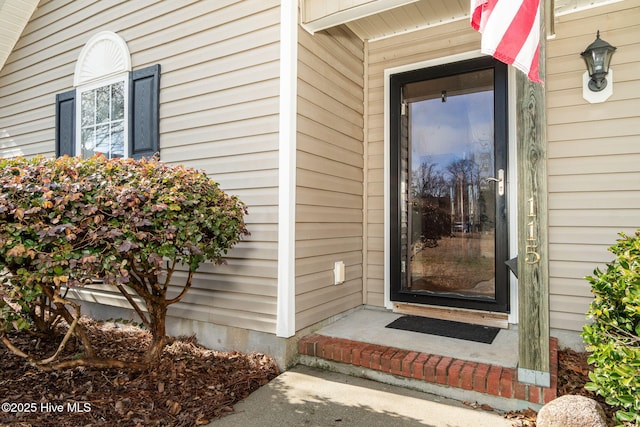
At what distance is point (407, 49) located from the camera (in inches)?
144

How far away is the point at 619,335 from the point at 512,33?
1.55 metres

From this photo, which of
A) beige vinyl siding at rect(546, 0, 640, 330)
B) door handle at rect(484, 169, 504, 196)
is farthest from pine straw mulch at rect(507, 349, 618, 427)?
door handle at rect(484, 169, 504, 196)

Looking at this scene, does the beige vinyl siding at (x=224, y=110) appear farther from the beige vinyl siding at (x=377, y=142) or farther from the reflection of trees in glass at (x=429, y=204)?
the reflection of trees in glass at (x=429, y=204)

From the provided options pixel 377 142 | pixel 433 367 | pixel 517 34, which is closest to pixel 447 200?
pixel 377 142

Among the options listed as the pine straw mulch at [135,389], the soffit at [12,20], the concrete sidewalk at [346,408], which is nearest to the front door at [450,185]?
the concrete sidewalk at [346,408]

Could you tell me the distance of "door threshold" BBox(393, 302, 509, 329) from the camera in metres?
3.18

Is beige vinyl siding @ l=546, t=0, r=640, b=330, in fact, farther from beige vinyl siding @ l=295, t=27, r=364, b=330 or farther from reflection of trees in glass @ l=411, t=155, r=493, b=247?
beige vinyl siding @ l=295, t=27, r=364, b=330

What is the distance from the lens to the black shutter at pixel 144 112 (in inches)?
146

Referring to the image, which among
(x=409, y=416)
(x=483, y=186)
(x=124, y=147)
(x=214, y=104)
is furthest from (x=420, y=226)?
(x=124, y=147)

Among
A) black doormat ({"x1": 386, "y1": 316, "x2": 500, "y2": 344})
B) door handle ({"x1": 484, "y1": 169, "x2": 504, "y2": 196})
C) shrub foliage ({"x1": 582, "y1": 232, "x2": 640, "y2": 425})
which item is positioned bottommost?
black doormat ({"x1": 386, "y1": 316, "x2": 500, "y2": 344})

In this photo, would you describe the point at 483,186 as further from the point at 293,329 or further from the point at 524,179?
the point at 293,329

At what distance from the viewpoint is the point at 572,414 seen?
1861mm

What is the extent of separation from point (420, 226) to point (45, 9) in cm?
520

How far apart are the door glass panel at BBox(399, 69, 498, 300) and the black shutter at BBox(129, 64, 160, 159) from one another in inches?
92.6
